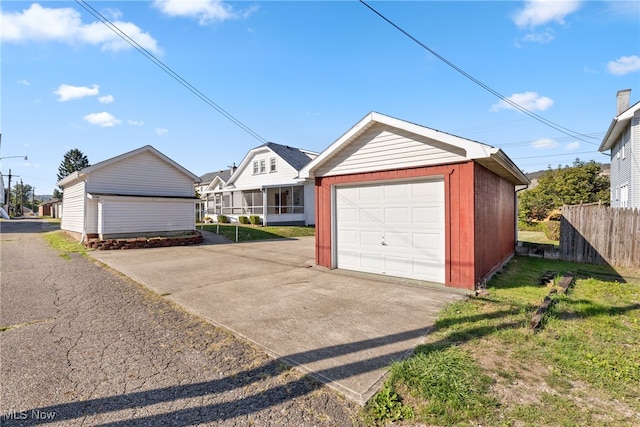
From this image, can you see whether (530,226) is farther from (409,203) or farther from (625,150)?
(409,203)

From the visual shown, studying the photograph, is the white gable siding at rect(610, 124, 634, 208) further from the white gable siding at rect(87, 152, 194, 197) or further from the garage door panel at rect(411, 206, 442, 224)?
the white gable siding at rect(87, 152, 194, 197)

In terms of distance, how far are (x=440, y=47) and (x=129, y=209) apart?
617 inches

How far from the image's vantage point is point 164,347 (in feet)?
12.1

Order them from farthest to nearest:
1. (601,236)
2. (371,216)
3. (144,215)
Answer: (144,215)
(601,236)
(371,216)

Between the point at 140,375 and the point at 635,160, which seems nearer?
the point at 140,375

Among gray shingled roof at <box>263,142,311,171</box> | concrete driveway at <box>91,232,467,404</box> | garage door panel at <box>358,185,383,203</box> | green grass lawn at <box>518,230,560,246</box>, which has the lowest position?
green grass lawn at <box>518,230,560,246</box>

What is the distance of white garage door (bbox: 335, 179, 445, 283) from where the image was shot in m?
6.56

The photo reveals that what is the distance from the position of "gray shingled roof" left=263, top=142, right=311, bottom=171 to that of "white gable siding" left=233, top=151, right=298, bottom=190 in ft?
1.28

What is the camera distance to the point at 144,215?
51.2 ft

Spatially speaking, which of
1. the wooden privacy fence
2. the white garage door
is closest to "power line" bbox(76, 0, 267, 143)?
the white garage door

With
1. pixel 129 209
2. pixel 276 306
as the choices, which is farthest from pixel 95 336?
pixel 129 209

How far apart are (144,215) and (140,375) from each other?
1472 cm

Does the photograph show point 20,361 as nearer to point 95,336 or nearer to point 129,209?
point 95,336

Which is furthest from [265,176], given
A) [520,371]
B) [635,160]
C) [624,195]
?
[520,371]
